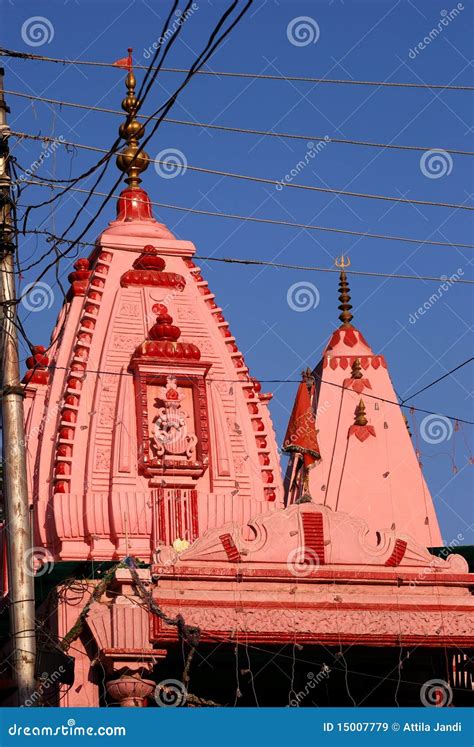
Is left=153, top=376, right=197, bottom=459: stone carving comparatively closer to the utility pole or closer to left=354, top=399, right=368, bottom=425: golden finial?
left=354, top=399, right=368, bottom=425: golden finial

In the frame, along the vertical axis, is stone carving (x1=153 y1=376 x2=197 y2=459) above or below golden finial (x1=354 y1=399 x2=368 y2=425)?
below

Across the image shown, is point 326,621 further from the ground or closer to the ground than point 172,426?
closer to the ground

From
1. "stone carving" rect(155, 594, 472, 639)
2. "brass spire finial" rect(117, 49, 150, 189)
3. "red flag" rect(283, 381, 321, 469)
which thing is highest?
"brass spire finial" rect(117, 49, 150, 189)

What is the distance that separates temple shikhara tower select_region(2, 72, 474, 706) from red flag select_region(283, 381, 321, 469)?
0.04 m

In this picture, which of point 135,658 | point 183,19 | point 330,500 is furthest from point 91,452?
point 183,19

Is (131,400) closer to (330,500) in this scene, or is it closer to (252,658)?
(252,658)
